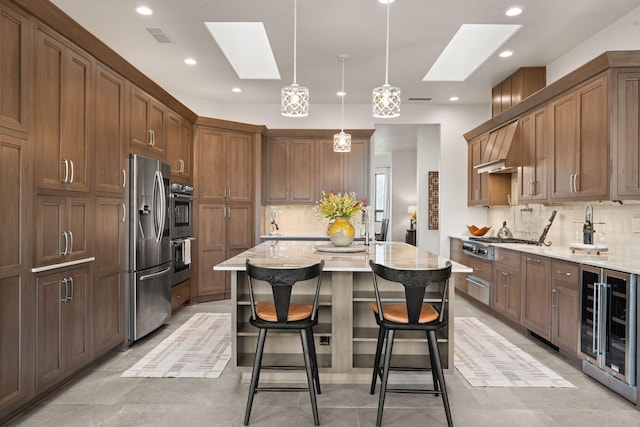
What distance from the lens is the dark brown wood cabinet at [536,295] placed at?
12.0 ft

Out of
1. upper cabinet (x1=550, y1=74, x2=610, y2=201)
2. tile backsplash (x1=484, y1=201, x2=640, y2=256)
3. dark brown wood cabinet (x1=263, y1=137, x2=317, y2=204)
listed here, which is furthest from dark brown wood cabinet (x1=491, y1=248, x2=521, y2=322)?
dark brown wood cabinet (x1=263, y1=137, x2=317, y2=204)

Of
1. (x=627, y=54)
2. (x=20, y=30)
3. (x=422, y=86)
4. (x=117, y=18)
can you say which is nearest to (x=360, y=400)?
(x=20, y=30)

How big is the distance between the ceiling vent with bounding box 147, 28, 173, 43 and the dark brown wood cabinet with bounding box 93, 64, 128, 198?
71cm

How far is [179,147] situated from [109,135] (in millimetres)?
1679

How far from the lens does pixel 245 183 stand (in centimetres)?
600

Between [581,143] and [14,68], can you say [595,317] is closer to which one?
[581,143]

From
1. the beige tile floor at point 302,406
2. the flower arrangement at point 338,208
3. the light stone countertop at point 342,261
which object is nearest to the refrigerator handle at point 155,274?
the beige tile floor at point 302,406

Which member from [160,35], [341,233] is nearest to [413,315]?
[341,233]

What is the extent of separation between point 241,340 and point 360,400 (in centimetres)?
94

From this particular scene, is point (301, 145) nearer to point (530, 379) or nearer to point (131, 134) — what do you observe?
point (131, 134)

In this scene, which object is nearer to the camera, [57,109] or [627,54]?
[57,109]

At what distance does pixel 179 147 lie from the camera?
5066mm

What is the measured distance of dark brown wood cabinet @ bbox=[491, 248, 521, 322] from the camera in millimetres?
4262

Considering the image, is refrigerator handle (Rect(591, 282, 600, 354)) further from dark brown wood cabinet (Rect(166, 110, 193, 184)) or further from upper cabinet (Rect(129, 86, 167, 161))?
dark brown wood cabinet (Rect(166, 110, 193, 184))
